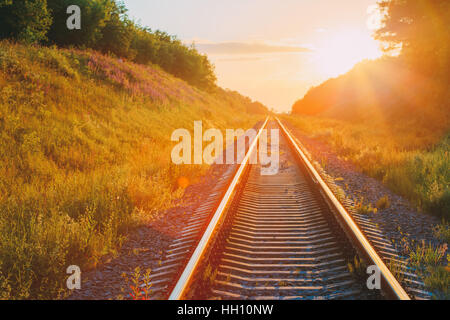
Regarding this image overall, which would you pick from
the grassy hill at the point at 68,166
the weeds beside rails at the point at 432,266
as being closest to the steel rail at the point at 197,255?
the grassy hill at the point at 68,166

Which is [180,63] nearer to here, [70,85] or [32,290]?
[70,85]

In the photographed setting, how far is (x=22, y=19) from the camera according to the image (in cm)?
1497

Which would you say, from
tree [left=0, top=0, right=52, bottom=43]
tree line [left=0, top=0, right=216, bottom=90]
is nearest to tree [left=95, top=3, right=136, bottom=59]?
tree line [left=0, top=0, right=216, bottom=90]

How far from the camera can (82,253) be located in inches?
150

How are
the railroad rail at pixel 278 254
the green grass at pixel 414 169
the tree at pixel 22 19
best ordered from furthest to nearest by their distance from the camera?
the tree at pixel 22 19 < the green grass at pixel 414 169 < the railroad rail at pixel 278 254

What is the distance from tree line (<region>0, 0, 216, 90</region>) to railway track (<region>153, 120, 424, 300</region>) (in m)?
15.2

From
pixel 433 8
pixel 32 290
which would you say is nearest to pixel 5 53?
pixel 32 290

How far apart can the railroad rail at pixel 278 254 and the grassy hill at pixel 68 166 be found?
122 cm

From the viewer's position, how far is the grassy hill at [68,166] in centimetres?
360

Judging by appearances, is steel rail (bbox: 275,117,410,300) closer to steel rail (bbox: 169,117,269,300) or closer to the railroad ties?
the railroad ties

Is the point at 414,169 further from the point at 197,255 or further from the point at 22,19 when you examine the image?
the point at 22,19

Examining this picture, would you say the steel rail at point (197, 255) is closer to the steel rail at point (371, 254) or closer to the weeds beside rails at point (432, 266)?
the steel rail at point (371, 254)

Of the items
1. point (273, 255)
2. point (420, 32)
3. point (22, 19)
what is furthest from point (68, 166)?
point (420, 32)

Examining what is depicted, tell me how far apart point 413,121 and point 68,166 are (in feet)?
56.8
